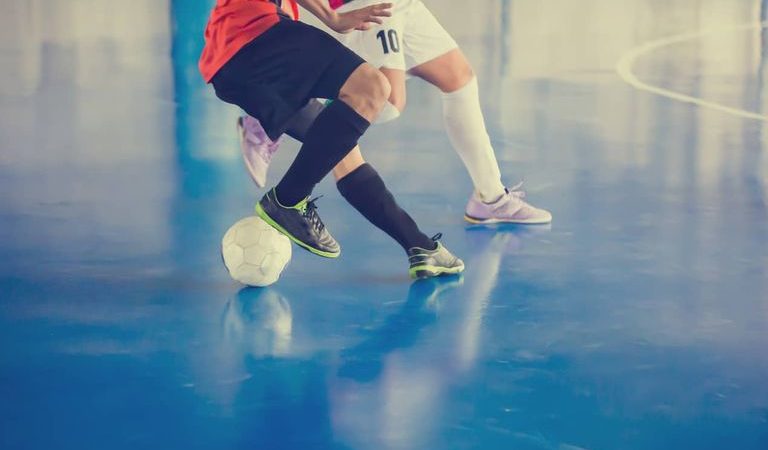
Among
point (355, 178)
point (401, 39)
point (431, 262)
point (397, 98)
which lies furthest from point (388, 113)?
point (431, 262)

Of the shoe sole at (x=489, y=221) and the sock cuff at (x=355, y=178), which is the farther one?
the shoe sole at (x=489, y=221)

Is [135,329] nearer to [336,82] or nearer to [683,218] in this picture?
[336,82]

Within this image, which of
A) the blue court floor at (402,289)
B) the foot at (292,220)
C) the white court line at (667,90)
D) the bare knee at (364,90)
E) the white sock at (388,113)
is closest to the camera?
the blue court floor at (402,289)

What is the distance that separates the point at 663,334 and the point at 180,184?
2.55m

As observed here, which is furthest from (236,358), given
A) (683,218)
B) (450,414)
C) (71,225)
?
(683,218)

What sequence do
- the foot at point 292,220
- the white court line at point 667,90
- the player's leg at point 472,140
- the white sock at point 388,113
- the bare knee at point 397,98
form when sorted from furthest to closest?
1. the white court line at point 667,90
2. the player's leg at point 472,140
3. the bare knee at point 397,98
4. the white sock at point 388,113
5. the foot at point 292,220

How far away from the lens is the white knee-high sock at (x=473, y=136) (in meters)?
5.36

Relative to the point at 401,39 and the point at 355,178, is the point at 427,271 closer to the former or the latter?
the point at 355,178

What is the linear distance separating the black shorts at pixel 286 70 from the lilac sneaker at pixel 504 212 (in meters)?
1.17

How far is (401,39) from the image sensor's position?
5.09 metres

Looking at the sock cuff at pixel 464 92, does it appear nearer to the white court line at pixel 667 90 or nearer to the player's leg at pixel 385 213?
the player's leg at pixel 385 213

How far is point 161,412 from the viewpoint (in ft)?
10.8

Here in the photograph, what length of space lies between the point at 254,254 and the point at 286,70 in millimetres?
576

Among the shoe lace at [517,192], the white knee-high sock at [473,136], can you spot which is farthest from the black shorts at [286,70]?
the shoe lace at [517,192]
